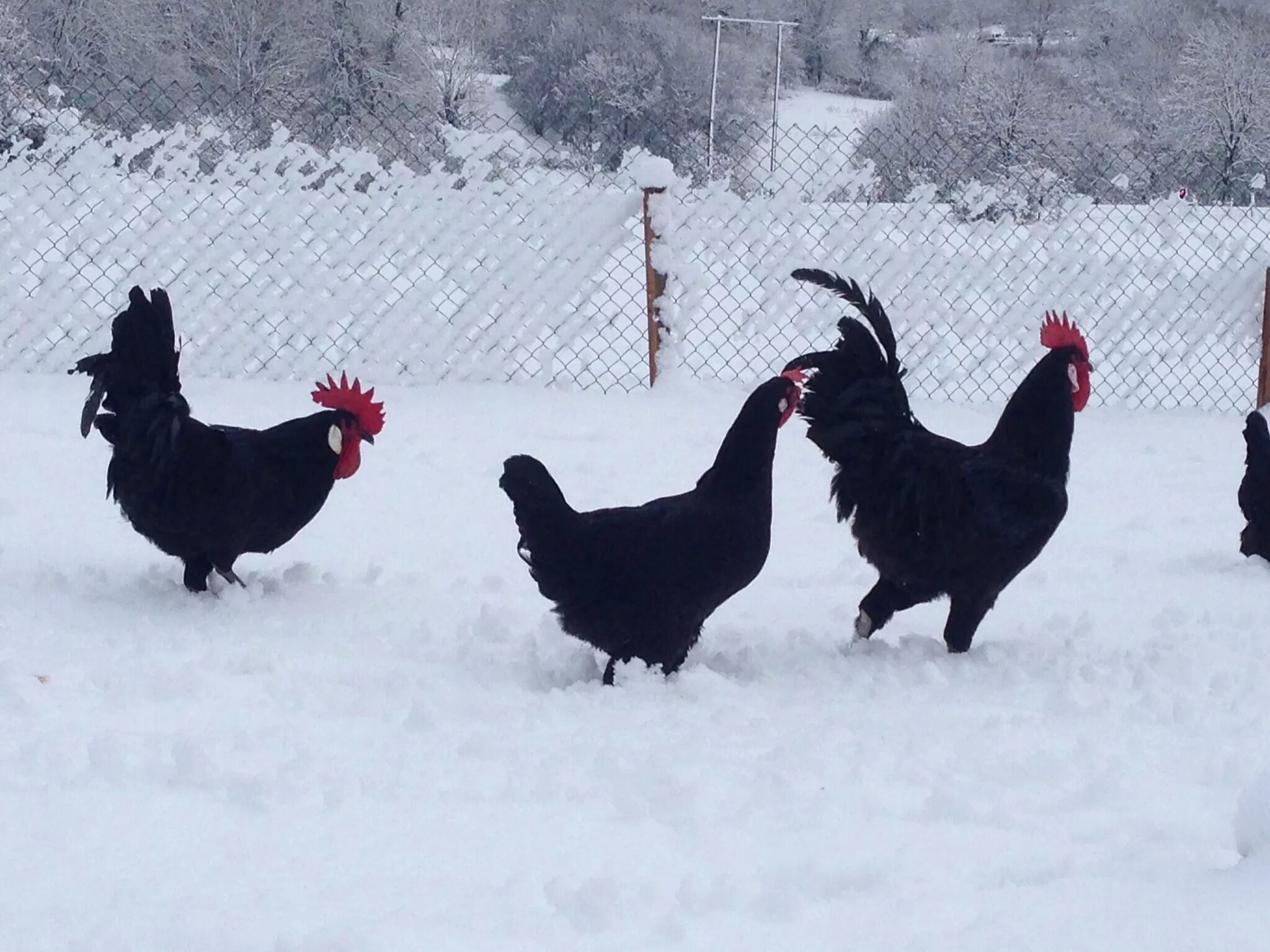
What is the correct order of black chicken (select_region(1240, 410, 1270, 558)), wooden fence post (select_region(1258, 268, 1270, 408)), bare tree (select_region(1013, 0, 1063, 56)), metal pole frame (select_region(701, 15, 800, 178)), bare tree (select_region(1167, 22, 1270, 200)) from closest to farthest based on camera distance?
black chicken (select_region(1240, 410, 1270, 558)), wooden fence post (select_region(1258, 268, 1270, 408)), metal pole frame (select_region(701, 15, 800, 178)), bare tree (select_region(1167, 22, 1270, 200)), bare tree (select_region(1013, 0, 1063, 56))

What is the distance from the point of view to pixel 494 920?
1.90 metres

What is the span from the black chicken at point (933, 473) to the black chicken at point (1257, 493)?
1.25m

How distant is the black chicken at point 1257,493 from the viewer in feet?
15.5

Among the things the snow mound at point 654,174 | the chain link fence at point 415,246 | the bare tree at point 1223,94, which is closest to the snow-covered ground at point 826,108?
the bare tree at point 1223,94

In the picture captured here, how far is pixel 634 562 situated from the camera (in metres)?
3.32

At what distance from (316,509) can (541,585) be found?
48.1 inches

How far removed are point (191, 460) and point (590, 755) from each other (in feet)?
6.30

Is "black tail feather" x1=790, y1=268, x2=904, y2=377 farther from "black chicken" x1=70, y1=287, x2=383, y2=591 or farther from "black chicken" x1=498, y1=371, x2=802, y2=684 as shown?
"black chicken" x1=70, y1=287, x2=383, y2=591

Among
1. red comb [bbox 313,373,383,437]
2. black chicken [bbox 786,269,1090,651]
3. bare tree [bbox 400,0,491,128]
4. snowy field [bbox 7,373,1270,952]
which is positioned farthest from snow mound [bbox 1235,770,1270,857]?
bare tree [bbox 400,0,491,128]

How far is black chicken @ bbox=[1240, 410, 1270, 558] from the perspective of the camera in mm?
4711

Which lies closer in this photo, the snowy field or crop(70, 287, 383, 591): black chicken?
the snowy field

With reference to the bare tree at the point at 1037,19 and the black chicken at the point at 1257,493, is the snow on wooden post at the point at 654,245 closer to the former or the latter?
the black chicken at the point at 1257,493

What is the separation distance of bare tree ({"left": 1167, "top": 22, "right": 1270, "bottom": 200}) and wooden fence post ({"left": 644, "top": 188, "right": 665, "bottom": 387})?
19.6 meters

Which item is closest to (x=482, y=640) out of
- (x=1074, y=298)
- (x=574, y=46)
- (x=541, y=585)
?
A: (x=541, y=585)
